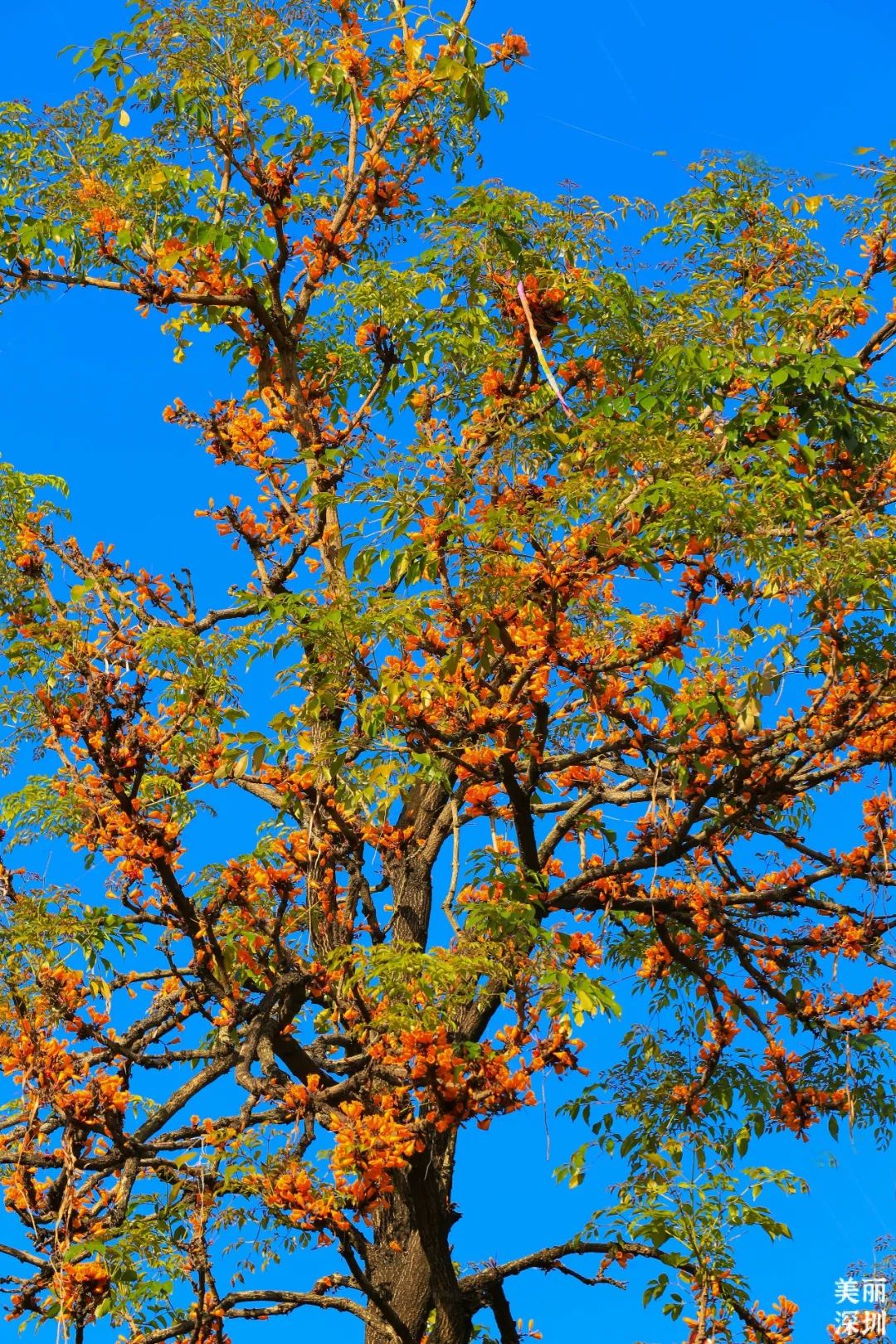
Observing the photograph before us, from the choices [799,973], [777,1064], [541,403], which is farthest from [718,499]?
[777,1064]

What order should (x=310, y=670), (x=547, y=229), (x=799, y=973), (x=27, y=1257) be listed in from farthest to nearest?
1. (x=799, y=973)
2. (x=547, y=229)
3. (x=310, y=670)
4. (x=27, y=1257)

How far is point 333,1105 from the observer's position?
6527 millimetres

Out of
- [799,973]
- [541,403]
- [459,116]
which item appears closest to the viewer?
[799,973]

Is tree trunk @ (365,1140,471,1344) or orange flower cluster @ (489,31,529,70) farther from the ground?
orange flower cluster @ (489,31,529,70)

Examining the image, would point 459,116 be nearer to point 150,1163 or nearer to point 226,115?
point 226,115

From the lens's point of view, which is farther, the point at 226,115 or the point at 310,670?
the point at 226,115

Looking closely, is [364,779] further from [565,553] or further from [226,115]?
[226,115]

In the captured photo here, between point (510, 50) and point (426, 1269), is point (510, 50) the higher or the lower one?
the higher one

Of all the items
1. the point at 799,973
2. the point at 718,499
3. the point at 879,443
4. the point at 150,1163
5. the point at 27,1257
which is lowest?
the point at 27,1257

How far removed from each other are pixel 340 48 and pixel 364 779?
4.60 metres

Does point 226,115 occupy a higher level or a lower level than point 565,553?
higher

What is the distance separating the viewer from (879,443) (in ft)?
25.0

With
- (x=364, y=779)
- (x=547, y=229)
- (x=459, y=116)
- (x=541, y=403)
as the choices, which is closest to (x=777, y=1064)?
(x=364, y=779)

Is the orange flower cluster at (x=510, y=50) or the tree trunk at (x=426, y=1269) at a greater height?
the orange flower cluster at (x=510, y=50)
